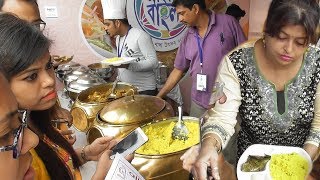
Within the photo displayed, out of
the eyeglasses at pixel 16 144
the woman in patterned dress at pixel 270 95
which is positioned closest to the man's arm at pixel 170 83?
the woman in patterned dress at pixel 270 95

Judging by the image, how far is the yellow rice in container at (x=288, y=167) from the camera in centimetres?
91

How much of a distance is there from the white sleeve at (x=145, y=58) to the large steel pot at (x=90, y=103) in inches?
11.7

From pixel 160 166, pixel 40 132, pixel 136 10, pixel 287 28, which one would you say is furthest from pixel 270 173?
pixel 136 10

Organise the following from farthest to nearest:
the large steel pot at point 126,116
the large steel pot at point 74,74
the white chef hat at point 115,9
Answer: the large steel pot at point 74,74
the white chef hat at point 115,9
the large steel pot at point 126,116

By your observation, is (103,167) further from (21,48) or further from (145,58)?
(145,58)

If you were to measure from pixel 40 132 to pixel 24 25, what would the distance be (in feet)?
1.27

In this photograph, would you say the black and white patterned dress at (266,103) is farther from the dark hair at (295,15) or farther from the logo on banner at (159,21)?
the logo on banner at (159,21)

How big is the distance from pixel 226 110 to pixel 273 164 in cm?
26

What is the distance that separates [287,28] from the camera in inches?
39.8

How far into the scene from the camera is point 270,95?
1.13 meters

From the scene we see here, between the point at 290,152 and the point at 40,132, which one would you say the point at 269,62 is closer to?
the point at 290,152

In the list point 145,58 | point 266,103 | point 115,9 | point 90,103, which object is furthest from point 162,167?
point 115,9

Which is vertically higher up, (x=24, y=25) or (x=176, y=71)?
(x=24, y=25)

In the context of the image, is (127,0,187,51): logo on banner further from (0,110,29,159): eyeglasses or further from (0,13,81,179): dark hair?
(0,110,29,159): eyeglasses
